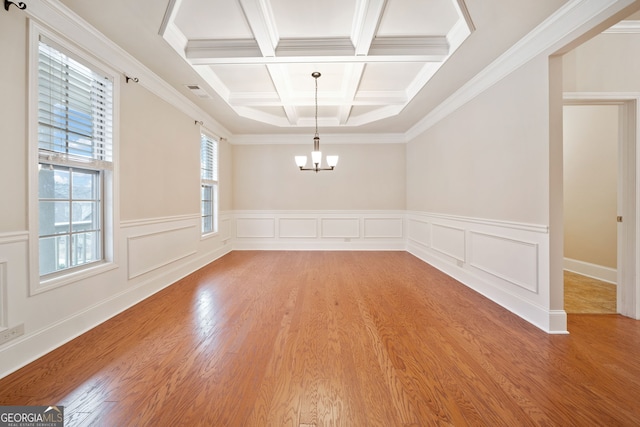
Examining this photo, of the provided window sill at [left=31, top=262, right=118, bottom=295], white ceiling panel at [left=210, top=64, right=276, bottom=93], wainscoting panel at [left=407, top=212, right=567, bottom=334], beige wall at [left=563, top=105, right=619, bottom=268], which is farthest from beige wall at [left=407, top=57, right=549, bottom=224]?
window sill at [left=31, top=262, right=118, bottom=295]

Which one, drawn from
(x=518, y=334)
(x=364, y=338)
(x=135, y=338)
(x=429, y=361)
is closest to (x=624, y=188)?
(x=518, y=334)

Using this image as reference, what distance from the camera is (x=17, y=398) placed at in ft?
5.00

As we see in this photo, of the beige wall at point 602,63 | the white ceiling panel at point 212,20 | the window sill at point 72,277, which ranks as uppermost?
the white ceiling panel at point 212,20

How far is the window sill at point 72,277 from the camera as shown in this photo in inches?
78.5

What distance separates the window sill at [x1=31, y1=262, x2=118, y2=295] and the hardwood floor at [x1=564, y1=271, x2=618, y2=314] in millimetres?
4733

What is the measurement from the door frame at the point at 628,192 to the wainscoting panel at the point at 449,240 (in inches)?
58.9

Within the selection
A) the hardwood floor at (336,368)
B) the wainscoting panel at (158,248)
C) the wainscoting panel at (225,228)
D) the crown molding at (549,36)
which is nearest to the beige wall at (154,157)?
the wainscoting panel at (158,248)

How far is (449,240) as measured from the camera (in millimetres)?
4141

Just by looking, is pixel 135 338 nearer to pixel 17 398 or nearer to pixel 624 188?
pixel 17 398

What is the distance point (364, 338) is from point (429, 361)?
20.7 inches

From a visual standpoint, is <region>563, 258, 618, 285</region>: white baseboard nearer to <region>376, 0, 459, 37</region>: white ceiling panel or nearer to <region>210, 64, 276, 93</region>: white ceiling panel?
<region>376, 0, 459, 37</region>: white ceiling panel

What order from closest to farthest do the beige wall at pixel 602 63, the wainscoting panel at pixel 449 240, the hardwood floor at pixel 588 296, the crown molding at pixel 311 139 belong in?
the beige wall at pixel 602 63
the hardwood floor at pixel 588 296
the wainscoting panel at pixel 449 240
the crown molding at pixel 311 139

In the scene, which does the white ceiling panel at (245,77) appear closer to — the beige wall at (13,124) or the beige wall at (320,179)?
the beige wall at (13,124)

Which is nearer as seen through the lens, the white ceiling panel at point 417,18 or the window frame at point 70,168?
the window frame at point 70,168
